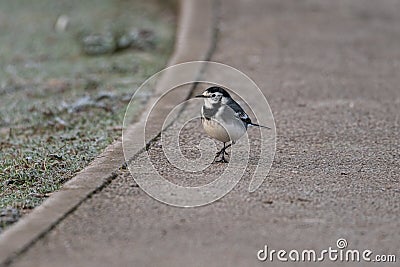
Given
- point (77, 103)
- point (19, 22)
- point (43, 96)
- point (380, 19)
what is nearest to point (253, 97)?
point (77, 103)

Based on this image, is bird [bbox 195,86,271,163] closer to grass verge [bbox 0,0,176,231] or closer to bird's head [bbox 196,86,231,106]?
bird's head [bbox 196,86,231,106]

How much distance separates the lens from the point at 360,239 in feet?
13.9

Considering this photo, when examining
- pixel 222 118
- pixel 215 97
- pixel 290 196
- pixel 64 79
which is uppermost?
pixel 64 79

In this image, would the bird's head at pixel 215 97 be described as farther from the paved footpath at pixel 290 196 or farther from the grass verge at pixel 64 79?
the grass verge at pixel 64 79

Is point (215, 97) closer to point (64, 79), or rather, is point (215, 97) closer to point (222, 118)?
point (222, 118)

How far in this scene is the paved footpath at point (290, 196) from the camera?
4.06 m

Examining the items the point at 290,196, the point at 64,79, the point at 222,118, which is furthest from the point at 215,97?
the point at 64,79

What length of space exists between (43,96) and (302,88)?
2429 mm

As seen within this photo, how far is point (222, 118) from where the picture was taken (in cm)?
536

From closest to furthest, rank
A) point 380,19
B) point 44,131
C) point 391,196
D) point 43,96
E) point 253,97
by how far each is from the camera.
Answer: point 391,196 → point 44,131 → point 253,97 → point 43,96 → point 380,19

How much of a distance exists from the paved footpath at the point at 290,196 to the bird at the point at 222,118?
22 centimetres

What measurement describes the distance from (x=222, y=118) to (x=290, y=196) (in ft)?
2.49

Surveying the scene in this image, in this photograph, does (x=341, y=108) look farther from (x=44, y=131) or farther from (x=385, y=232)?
(x=385, y=232)

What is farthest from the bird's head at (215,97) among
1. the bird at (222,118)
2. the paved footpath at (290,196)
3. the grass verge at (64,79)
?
the grass verge at (64,79)
